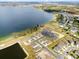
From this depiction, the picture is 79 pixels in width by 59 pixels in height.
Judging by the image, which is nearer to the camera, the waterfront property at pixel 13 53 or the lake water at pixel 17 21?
the waterfront property at pixel 13 53

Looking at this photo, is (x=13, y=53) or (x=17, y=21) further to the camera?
(x=17, y=21)

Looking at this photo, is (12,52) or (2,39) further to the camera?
(2,39)

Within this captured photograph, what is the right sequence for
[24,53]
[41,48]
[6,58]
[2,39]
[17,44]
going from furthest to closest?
[2,39], [17,44], [41,48], [24,53], [6,58]

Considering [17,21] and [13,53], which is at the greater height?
[13,53]

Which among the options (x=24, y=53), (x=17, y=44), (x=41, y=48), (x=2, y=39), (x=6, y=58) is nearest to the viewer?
(x=6, y=58)

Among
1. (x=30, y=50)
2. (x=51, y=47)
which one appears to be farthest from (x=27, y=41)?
(x=51, y=47)

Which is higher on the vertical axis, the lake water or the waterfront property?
the waterfront property

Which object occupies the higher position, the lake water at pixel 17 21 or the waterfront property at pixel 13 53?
the waterfront property at pixel 13 53

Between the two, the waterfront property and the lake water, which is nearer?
the waterfront property

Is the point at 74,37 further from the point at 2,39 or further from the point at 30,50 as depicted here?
the point at 2,39

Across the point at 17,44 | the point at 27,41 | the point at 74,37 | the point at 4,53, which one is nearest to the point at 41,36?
the point at 27,41
